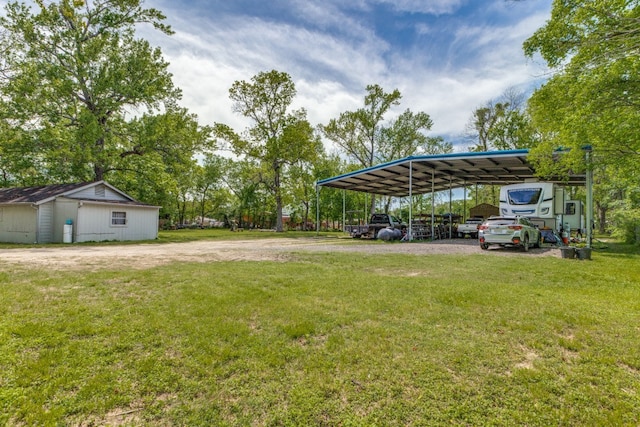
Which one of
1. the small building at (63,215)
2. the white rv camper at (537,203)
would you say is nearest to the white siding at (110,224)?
the small building at (63,215)

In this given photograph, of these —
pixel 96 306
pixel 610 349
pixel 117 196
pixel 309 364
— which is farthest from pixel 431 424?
pixel 117 196

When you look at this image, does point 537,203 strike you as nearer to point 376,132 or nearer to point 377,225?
→ point 377,225

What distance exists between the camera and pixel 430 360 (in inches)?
111

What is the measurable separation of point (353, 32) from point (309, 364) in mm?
12868

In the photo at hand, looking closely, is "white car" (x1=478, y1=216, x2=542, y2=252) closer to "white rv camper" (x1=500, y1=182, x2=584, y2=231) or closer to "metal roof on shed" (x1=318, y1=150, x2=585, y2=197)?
"white rv camper" (x1=500, y1=182, x2=584, y2=231)

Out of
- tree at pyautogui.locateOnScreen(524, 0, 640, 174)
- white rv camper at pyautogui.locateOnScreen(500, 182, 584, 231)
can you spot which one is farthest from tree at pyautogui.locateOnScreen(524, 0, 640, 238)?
white rv camper at pyautogui.locateOnScreen(500, 182, 584, 231)

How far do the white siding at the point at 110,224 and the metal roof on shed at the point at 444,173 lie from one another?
11797mm

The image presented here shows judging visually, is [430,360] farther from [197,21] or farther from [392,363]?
[197,21]

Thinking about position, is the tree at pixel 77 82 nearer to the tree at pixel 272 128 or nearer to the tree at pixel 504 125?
the tree at pixel 272 128

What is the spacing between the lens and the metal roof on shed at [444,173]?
1586 cm

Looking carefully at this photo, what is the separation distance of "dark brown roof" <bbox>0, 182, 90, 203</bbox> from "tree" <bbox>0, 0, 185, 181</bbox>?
2.25 m

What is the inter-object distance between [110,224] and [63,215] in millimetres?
2113

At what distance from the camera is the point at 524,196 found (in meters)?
14.0

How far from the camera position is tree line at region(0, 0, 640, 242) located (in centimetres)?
877
